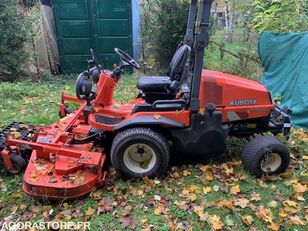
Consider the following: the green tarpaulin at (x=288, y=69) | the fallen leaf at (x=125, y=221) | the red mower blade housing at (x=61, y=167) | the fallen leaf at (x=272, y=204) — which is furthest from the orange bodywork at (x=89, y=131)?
the green tarpaulin at (x=288, y=69)

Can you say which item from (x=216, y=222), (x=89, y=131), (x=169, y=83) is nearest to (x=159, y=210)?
(x=216, y=222)

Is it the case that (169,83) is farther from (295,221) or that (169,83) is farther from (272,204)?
(295,221)

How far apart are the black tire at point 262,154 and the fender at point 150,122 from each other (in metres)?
Result: 0.80

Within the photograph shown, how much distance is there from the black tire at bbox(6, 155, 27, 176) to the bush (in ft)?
16.5

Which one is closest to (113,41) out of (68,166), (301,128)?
(301,128)

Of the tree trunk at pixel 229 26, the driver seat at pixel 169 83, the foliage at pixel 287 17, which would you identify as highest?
the foliage at pixel 287 17

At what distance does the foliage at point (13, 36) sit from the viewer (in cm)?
785

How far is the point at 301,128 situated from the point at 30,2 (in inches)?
326

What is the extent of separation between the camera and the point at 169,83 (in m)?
3.80

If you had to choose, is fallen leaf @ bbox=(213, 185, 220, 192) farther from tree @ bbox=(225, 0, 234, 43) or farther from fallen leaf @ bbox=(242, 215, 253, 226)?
tree @ bbox=(225, 0, 234, 43)

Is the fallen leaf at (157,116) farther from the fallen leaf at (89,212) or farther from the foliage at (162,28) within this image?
the foliage at (162,28)

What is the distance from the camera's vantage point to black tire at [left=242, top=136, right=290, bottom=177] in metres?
3.48

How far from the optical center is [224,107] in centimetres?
358

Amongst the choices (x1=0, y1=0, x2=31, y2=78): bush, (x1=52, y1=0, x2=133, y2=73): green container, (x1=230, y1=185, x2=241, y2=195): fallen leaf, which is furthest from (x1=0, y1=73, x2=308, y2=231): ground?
(x1=52, y1=0, x2=133, y2=73): green container
